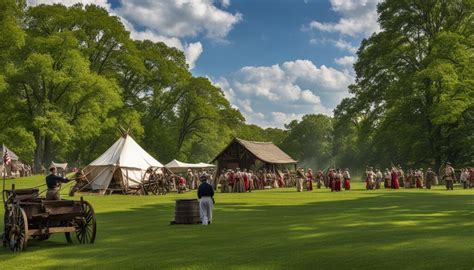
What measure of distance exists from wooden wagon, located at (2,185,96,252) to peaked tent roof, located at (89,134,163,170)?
81.0ft

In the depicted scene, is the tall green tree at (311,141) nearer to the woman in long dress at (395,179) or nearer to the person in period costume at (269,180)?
the person in period costume at (269,180)

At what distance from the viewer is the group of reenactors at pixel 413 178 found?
38.3 meters

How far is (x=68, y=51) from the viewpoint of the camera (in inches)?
1939

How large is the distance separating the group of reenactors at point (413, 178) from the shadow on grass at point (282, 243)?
20593mm

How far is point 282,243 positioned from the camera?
12.1 meters

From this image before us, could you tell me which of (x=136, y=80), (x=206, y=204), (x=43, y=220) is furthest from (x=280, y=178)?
(x=43, y=220)

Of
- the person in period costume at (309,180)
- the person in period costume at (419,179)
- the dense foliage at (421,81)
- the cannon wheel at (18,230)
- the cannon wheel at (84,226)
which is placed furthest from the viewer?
the dense foliage at (421,81)

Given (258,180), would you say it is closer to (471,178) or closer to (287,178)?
(287,178)

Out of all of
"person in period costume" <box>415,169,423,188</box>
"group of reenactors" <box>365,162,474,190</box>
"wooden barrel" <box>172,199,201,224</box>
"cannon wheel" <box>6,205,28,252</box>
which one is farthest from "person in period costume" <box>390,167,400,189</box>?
"cannon wheel" <box>6,205,28,252</box>

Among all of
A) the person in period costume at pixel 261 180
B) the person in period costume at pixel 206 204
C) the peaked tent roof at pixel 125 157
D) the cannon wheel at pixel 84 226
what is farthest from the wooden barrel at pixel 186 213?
the person in period costume at pixel 261 180

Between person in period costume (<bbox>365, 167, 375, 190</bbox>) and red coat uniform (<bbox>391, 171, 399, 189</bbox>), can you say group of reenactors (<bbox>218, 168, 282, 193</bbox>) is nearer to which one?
person in period costume (<bbox>365, 167, 375, 190</bbox>)

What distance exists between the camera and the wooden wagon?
11945 mm

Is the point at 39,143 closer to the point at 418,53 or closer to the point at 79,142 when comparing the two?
the point at 79,142

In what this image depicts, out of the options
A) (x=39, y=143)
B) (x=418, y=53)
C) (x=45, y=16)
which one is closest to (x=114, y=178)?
(x=39, y=143)
